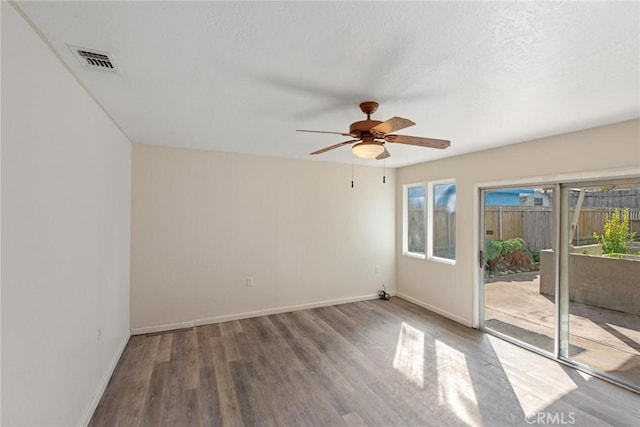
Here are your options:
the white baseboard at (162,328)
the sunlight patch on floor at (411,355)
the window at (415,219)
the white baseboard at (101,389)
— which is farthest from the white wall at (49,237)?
the window at (415,219)

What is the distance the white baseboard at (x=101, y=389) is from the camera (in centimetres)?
204

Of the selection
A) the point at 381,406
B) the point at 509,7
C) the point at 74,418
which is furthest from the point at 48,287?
the point at 509,7

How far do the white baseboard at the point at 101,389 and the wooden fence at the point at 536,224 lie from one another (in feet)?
14.6

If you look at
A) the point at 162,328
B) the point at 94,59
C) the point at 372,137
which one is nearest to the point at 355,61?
the point at 372,137

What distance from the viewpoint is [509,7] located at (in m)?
1.21

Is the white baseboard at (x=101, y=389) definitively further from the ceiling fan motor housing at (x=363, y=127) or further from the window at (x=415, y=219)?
the window at (x=415, y=219)

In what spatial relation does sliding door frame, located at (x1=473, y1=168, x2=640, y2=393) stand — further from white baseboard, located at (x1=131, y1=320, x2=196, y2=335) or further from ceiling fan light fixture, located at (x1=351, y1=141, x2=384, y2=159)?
white baseboard, located at (x1=131, y1=320, x2=196, y2=335)

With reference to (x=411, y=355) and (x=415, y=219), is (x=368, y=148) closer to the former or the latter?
(x=411, y=355)

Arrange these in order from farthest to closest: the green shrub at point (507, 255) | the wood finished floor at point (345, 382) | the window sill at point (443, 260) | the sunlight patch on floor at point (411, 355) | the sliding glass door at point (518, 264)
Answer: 1. the window sill at point (443, 260)
2. the green shrub at point (507, 255)
3. the sliding glass door at point (518, 264)
4. the sunlight patch on floor at point (411, 355)
5. the wood finished floor at point (345, 382)

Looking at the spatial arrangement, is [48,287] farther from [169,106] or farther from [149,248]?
[149,248]

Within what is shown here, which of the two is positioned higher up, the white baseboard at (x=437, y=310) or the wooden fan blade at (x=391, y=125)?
the wooden fan blade at (x=391, y=125)

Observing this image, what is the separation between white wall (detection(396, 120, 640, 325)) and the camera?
2627mm

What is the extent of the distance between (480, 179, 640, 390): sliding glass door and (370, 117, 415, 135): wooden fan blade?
231cm

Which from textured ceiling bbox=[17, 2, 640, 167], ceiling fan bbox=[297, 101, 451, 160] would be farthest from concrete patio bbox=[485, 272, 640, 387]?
ceiling fan bbox=[297, 101, 451, 160]
